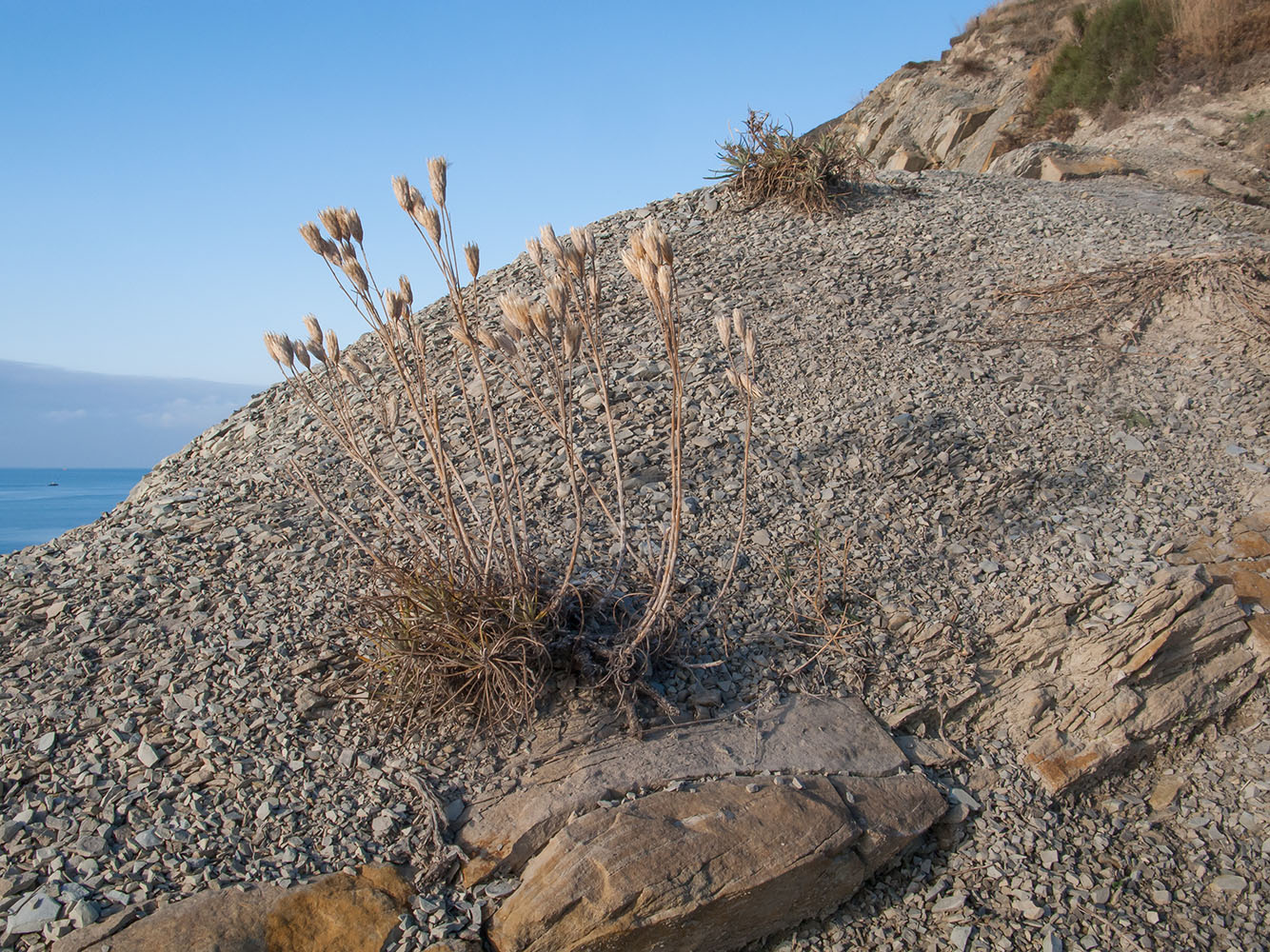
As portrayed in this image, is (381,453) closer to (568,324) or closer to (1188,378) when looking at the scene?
(568,324)

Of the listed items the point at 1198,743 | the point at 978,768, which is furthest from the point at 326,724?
the point at 1198,743

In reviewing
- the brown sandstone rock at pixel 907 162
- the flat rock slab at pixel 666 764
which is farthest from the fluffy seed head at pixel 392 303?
the brown sandstone rock at pixel 907 162

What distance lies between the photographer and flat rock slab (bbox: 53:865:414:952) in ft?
7.52

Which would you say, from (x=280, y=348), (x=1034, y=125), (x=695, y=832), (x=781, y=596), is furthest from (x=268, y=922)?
(x=1034, y=125)

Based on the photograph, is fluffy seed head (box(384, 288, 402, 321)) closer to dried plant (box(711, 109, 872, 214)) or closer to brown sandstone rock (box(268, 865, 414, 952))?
brown sandstone rock (box(268, 865, 414, 952))

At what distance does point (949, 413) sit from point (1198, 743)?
7.16ft

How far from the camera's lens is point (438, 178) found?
286 centimetres

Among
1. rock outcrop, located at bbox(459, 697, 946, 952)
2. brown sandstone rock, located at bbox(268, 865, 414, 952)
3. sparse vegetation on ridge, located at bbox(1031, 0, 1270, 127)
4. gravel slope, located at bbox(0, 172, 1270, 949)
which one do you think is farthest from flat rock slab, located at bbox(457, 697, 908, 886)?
sparse vegetation on ridge, located at bbox(1031, 0, 1270, 127)

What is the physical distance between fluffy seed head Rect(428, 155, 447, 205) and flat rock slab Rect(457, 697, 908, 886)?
197 centimetres

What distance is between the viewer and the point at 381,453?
5121 millimetres

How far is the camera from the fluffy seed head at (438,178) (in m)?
2.84

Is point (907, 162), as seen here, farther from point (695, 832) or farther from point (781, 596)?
point (695, 832)

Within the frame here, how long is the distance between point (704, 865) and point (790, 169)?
6.64 metres

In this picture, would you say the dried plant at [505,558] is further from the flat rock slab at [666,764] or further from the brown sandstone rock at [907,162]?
the brown sandstone rock at [907,162]
